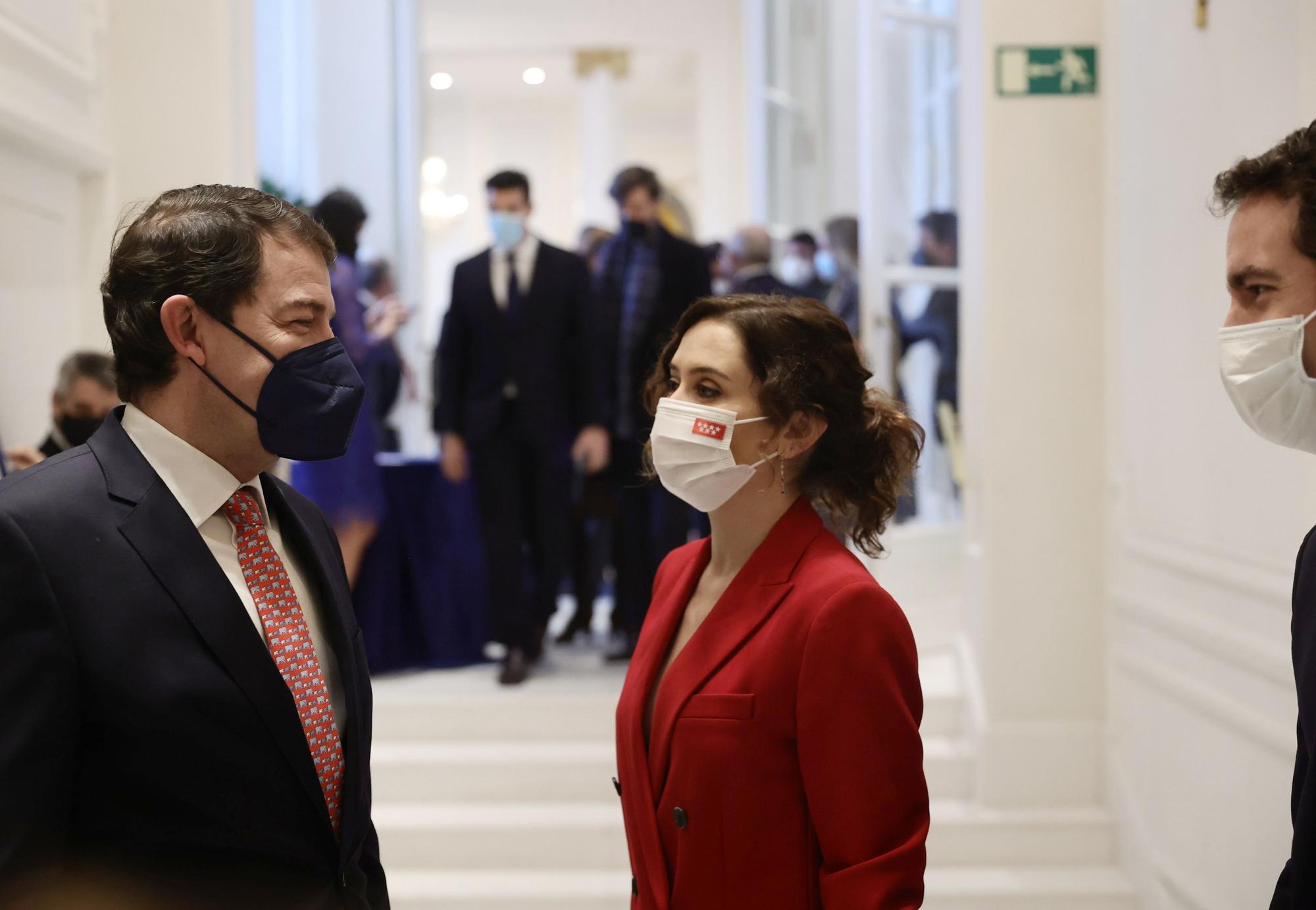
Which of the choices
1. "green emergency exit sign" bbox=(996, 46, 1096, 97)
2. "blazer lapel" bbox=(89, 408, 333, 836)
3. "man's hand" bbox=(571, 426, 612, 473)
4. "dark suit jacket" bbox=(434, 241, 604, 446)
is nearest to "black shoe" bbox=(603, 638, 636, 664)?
"man's hand" bbox=(571, 426, 612, 473)

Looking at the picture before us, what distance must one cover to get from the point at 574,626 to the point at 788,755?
A: 3511 mm

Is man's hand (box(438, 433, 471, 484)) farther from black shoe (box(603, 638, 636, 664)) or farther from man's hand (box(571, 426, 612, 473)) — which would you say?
black shoe (box(603, 638, 636, 664))

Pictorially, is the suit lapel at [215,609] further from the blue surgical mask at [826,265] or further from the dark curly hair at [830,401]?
the blue surgical mask at [826,265]

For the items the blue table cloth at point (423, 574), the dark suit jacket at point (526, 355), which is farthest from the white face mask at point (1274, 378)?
the blue table cloth at point (423, 574)

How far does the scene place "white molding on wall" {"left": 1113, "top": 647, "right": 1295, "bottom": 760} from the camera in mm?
2365

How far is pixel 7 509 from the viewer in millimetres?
1178

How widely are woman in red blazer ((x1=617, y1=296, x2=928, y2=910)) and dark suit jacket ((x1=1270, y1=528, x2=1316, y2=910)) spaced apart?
1.39 feet

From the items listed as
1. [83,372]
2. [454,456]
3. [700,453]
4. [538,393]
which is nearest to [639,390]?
[538,393]

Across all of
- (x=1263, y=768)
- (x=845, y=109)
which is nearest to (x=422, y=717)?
(x=1263, y=768)

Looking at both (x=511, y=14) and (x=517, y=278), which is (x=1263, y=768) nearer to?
(x=517, y=278)

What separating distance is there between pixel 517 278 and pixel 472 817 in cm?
188

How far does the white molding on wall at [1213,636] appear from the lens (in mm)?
2389

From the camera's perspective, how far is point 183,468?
136 cm

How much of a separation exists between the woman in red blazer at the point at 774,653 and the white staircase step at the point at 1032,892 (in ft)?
6.53
